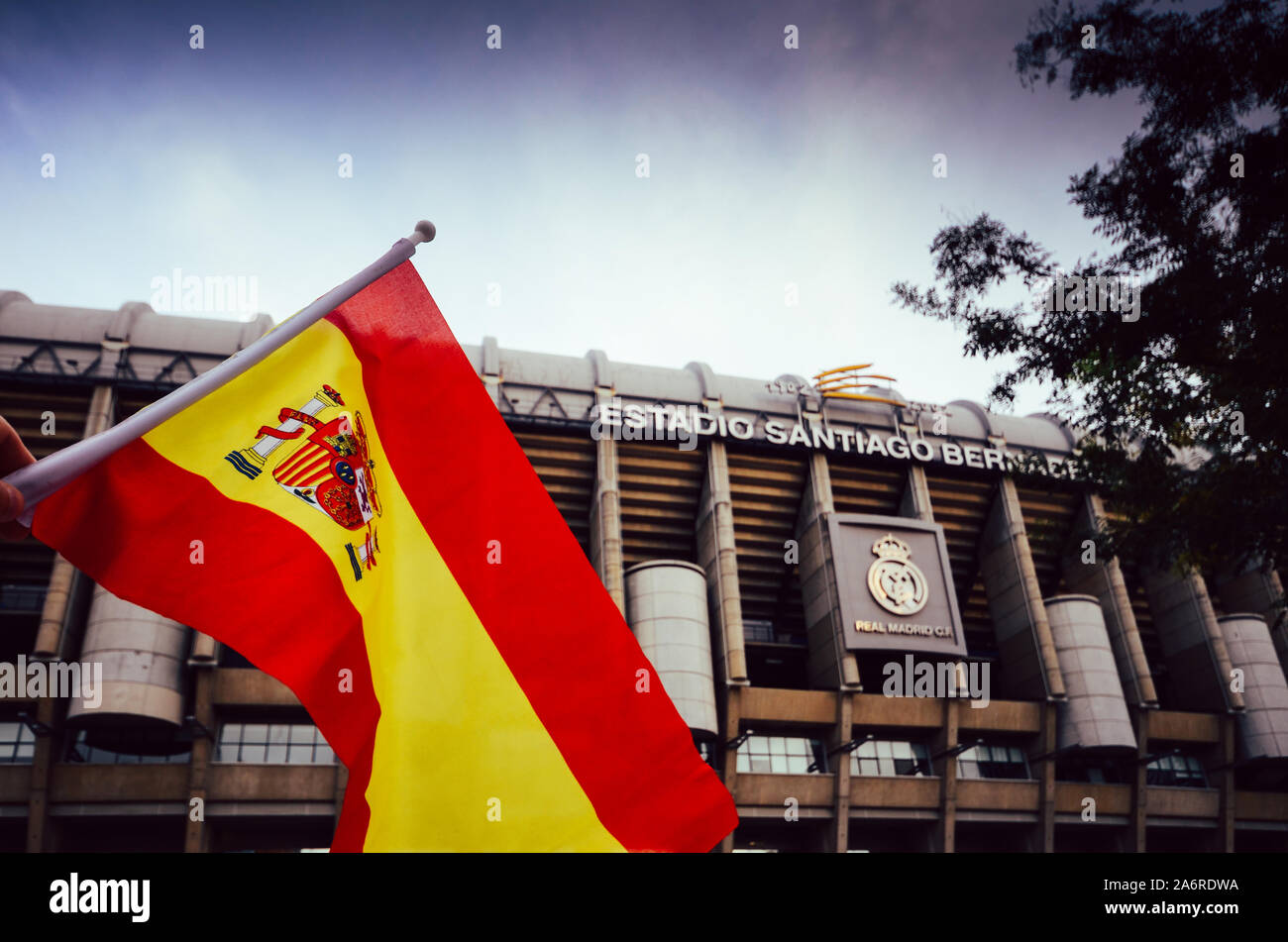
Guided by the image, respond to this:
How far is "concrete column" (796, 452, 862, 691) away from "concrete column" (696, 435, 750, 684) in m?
3.36

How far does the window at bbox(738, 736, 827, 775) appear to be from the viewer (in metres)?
35.1

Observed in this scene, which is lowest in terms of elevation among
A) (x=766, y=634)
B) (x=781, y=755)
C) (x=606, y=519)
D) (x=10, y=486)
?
(x=781, y=755)

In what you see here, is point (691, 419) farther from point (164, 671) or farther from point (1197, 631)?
point (1197, 631)

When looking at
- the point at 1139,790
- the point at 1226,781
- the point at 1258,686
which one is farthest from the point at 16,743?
the point at 1258,686

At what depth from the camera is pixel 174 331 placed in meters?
35.7

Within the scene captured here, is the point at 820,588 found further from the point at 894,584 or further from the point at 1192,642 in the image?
the point at 1192,642

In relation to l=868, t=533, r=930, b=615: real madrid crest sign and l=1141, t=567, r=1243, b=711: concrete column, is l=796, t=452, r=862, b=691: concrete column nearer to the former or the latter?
l=868, t=533, r=930, b=615: real madrid crest sign

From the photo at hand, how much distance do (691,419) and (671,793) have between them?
112 feet

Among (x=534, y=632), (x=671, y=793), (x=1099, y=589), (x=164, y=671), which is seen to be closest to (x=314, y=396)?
(x=534, y=632)

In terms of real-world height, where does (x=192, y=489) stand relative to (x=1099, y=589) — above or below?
below

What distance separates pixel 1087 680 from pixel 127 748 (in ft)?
→ 126

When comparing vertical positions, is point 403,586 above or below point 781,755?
above

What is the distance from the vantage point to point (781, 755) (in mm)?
35500

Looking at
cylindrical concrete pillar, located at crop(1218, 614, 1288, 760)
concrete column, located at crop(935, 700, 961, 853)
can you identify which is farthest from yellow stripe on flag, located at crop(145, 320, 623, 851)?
cylindrical concrete pillar, located at crop(1218, 614, 1288, 760)
